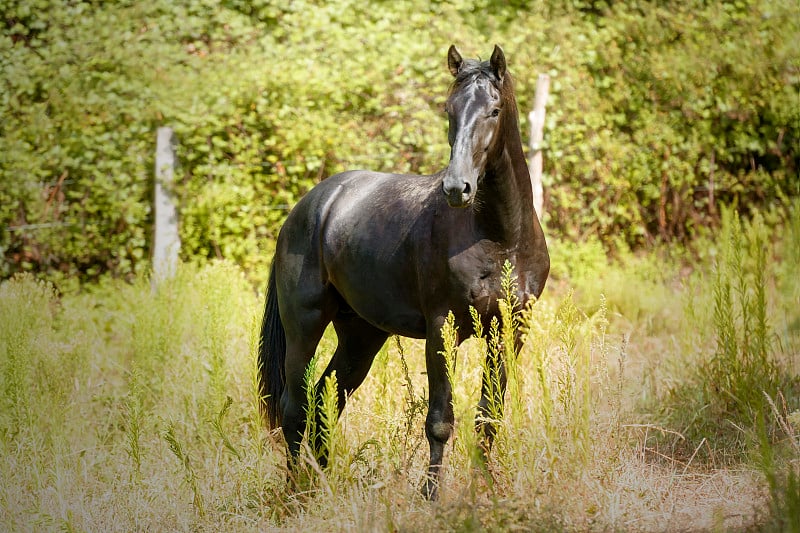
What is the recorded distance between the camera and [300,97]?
8586mm

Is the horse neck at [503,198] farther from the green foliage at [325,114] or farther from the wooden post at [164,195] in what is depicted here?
the wooden post at [164,195]

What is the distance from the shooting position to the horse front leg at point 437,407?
3.66 m

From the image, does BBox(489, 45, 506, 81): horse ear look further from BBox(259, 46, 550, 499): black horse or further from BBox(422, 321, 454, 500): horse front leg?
BBox(422, 321, 454, 500): horse front leg

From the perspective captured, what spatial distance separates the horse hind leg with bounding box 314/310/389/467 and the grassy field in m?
0.21

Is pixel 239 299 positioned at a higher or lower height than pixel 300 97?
lower

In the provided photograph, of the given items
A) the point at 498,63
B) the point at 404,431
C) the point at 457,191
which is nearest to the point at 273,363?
the point at 404,431

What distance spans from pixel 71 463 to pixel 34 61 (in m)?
5.56

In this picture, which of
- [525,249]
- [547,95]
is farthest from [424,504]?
[547,95]

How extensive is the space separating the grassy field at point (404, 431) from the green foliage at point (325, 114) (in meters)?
2.14

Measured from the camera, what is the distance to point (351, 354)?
4523 millimetres

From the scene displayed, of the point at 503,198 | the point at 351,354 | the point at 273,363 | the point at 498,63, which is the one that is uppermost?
the point at 498,63

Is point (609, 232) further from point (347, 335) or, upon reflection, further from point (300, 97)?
point (347, 335)

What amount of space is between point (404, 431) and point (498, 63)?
185 cm

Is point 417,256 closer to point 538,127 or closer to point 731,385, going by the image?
point 731,385
